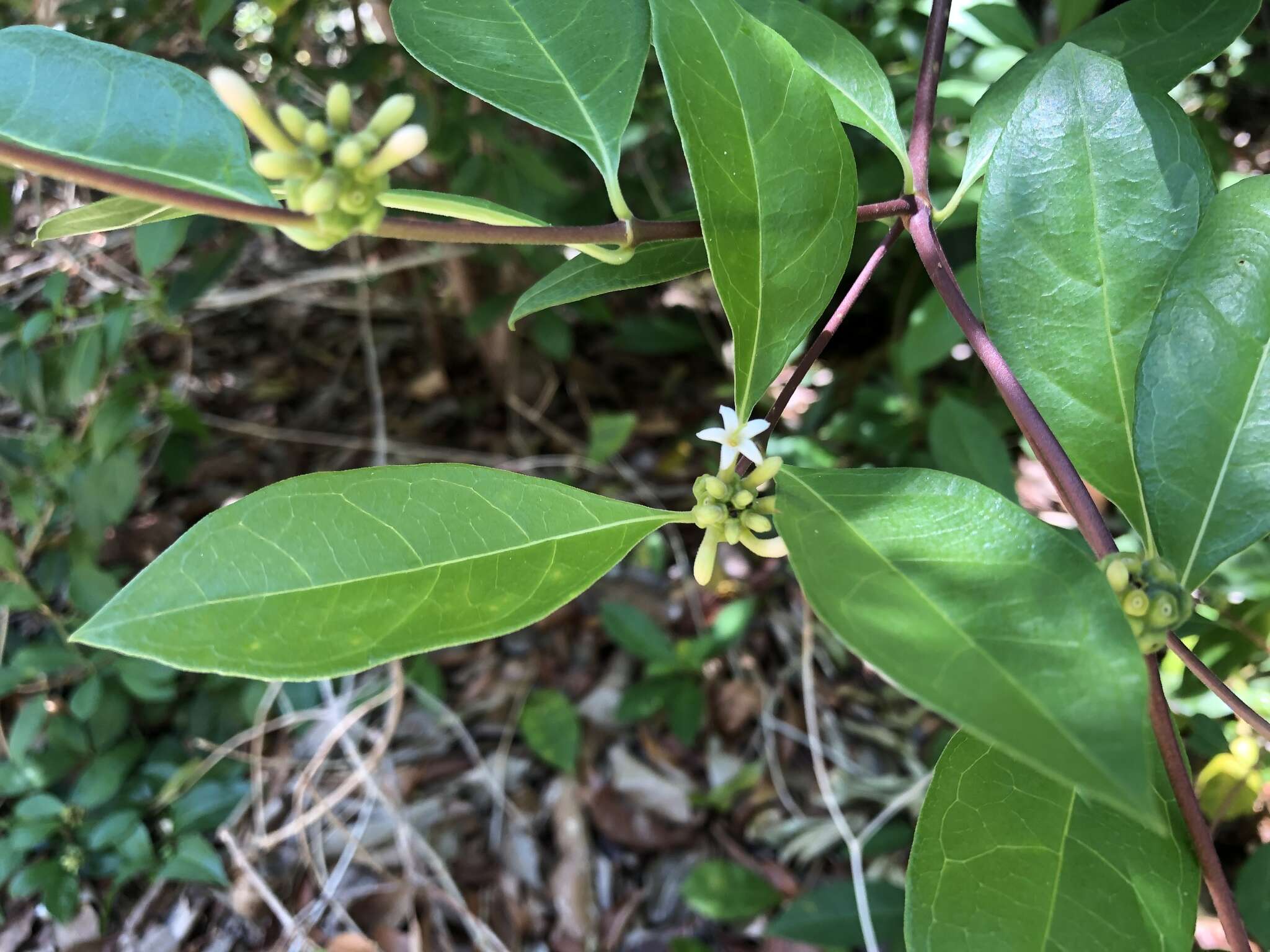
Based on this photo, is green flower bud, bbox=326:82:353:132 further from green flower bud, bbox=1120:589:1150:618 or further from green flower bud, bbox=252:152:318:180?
green flower bud, bbox=1120:589:1150:618

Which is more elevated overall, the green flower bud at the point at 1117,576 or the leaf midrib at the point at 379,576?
the green flower bud at the point at 1117,576

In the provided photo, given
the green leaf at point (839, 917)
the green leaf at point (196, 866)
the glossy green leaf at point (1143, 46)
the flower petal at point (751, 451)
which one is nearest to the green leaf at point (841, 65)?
the glossy green leaf at point (1143, 46)

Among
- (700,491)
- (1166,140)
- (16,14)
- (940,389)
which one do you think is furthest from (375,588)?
(16,14)

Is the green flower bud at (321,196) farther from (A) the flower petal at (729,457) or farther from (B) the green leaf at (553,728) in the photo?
(B) the green leaf at (553,728)

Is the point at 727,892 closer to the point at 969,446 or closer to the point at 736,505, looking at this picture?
the point at 969,446

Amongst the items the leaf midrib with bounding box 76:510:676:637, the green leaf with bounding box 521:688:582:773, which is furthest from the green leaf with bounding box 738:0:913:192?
the green leaf with bounding box 521:688:582:773

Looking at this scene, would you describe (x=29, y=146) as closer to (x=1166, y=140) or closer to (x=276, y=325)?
(x=1166, y=140)

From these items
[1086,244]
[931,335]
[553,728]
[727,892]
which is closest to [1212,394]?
[1086,244]
